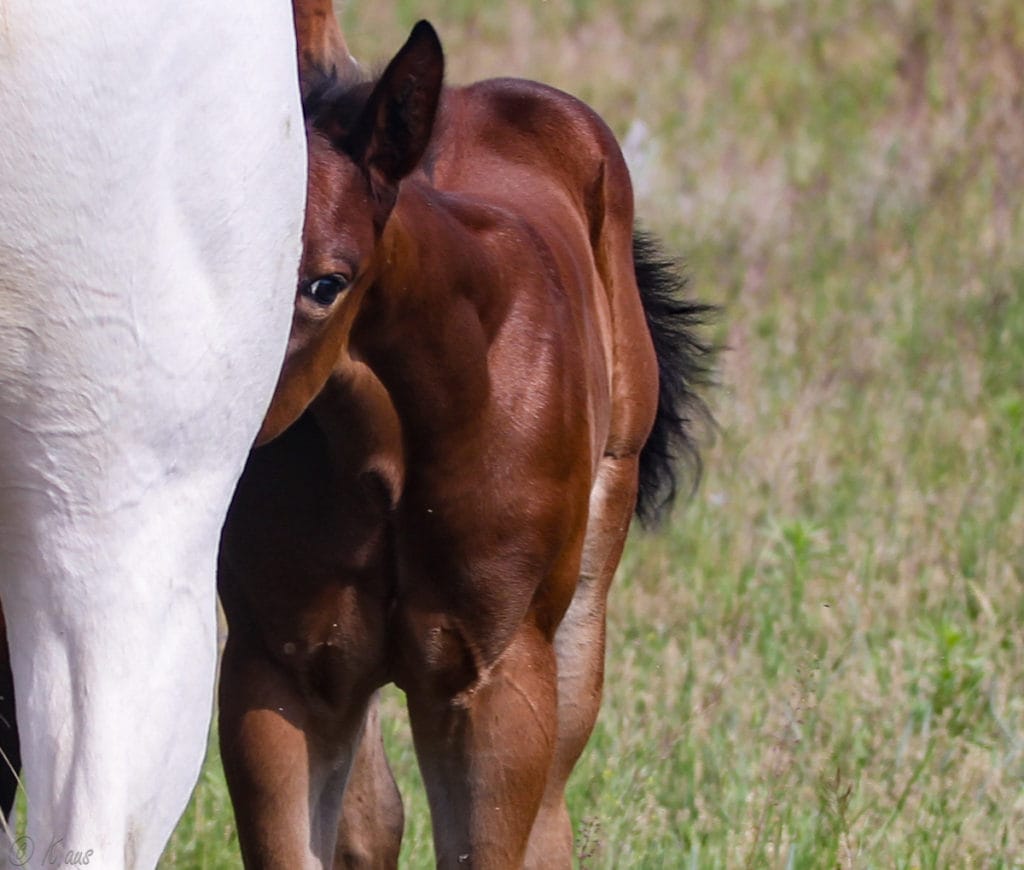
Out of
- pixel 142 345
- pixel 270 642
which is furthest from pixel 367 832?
pixel 142 345

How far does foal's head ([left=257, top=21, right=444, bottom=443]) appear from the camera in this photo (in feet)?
8.88

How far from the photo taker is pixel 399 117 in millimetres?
2885

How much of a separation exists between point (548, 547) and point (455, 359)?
352 millimetres

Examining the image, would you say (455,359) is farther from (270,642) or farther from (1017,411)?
(1017,411)

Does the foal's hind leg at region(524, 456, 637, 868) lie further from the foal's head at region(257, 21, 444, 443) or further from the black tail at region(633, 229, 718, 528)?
the foal's head at region(257, 21, 444, 443)

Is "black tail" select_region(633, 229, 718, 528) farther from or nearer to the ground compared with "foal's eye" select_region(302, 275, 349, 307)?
nearer to the ground

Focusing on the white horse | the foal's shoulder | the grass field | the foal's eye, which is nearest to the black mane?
the foal's eye

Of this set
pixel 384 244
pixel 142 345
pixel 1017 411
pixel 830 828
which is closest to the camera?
pixel 142 345

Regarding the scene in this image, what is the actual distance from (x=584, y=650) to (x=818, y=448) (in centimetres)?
251

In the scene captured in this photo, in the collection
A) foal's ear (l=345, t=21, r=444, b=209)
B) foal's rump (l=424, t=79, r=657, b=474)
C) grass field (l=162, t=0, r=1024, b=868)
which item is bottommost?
grass field (l=162, t=0, r=1024, b=868)

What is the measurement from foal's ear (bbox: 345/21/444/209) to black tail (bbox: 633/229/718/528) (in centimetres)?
152

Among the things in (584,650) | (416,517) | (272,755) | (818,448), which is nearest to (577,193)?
(584,650)

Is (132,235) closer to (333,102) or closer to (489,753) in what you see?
(333,102)

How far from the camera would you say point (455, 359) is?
122 inches
